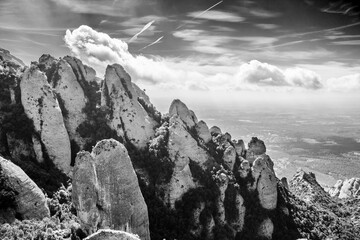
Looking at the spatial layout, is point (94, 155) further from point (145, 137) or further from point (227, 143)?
point (227, 143)

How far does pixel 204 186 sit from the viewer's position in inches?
1740

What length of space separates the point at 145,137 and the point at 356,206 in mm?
54730

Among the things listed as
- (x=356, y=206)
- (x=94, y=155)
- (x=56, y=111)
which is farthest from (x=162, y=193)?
(x=356, y=206)

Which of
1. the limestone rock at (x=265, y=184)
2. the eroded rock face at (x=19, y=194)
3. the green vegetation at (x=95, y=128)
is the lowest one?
the limestone rock at (x=265, y=184)

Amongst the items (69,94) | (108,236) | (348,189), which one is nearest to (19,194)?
(108,236)

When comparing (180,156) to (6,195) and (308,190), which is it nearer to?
(6,195)

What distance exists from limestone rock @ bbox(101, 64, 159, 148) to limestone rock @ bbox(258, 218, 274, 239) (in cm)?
2313

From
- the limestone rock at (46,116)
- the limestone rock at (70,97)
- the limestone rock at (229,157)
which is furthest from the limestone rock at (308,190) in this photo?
the limestone rock at (46,116)

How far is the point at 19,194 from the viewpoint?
23969 millimetres

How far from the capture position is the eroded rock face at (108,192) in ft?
89.6

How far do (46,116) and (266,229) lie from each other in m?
37.6

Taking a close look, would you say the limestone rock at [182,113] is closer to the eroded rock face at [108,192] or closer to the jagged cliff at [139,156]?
the jagged cliff at [139,156]

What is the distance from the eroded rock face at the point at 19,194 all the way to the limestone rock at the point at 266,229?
33.5 m

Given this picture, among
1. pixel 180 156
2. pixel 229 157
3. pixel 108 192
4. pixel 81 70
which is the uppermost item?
pixel 81 70
